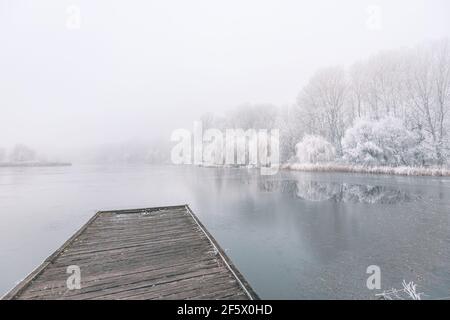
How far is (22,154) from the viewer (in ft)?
304

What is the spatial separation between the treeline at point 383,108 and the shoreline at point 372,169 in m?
1.29

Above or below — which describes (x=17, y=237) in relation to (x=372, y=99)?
below

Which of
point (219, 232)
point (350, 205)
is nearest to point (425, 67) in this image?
point (350, 205)

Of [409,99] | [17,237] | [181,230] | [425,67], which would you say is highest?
[425,67]

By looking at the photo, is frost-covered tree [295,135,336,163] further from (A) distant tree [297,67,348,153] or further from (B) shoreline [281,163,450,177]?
(A) distant tree [297,67,348,153]

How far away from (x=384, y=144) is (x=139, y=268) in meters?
34.7

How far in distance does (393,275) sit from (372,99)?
1605 inches

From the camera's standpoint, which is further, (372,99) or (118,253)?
(372,99)

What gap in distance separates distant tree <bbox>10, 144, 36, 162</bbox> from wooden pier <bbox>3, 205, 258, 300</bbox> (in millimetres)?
113256

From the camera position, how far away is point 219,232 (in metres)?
9.58

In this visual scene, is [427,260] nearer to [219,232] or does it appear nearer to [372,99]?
[219,232]

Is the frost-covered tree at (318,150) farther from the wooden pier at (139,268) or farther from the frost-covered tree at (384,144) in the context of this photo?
the wooden pier at (139,268)

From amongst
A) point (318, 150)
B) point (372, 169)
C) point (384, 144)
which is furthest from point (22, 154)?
point (384, 144)

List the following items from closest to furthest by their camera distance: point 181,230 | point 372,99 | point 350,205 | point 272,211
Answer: point 181,230 < point 272,211 < point 350,205 < point 372,99
